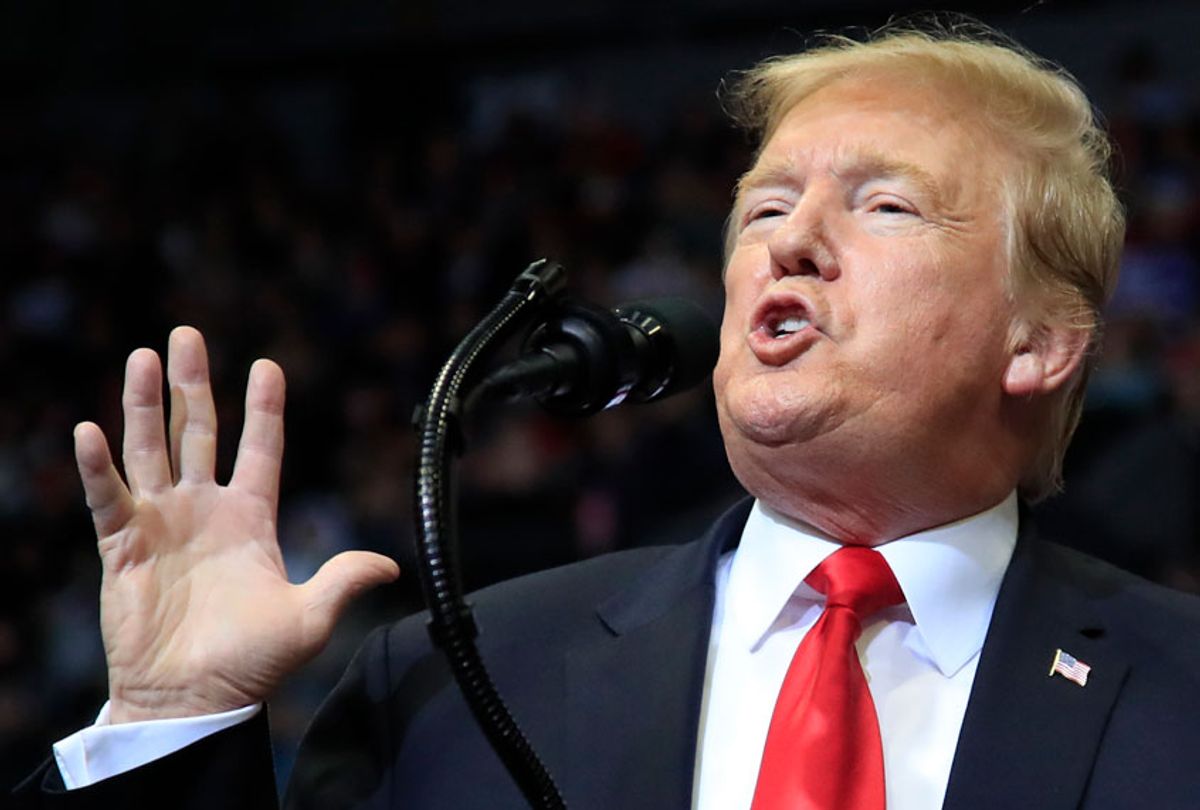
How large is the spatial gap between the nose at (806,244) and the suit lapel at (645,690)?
32 cm

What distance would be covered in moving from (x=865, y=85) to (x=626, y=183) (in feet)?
15.1

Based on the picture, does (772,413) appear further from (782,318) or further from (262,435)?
(262,435)

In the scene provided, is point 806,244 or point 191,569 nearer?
point 191,569

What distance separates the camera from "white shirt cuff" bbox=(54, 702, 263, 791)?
1585 millimetres

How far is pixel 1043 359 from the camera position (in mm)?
1847

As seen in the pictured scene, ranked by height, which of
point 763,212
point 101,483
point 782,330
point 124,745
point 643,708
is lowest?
point 124,745

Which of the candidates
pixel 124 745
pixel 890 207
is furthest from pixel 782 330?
pixel 124 745

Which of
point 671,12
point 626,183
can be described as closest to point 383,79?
point 671,12

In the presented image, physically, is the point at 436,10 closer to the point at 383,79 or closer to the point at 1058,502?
the point at 383,79

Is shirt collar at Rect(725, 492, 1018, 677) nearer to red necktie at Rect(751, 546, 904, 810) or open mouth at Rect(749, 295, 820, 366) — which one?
red necktie at Rect(751, 546, 904, 810)

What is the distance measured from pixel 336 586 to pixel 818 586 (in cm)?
49

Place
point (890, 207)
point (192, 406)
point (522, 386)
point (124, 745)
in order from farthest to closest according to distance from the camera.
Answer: point (890, 207) → point (192, 406) → point (124, 745) → point (522, 386)

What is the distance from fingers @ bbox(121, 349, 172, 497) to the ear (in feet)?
2.85

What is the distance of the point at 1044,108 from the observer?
1899 mm
